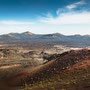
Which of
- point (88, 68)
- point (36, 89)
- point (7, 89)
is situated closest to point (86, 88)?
point (36, 89)

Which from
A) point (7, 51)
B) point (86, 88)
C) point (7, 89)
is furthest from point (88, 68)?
point (7, 51)

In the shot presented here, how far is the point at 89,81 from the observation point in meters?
18.5

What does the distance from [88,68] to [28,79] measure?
551 inches

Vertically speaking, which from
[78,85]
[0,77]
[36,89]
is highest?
[78,85]

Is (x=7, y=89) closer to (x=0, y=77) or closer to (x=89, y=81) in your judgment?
(x=0, y=77)

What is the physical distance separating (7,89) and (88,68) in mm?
16448

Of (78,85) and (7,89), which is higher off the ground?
(78,85)

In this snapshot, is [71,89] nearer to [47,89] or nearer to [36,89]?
[47,89]

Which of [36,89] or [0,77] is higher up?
[36,89]

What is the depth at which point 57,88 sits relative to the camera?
18344 mm

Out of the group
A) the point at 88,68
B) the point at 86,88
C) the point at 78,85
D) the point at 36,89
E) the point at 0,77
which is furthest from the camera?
the point at 0,77

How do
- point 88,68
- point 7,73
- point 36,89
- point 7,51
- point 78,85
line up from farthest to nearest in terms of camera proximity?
point 7,51 → point 7,73 → point 88,68 → point 36,89 → point 78,85

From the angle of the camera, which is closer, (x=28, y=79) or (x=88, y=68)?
(x=88, y=68)

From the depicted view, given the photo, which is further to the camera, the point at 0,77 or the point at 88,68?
the point at 0,77
